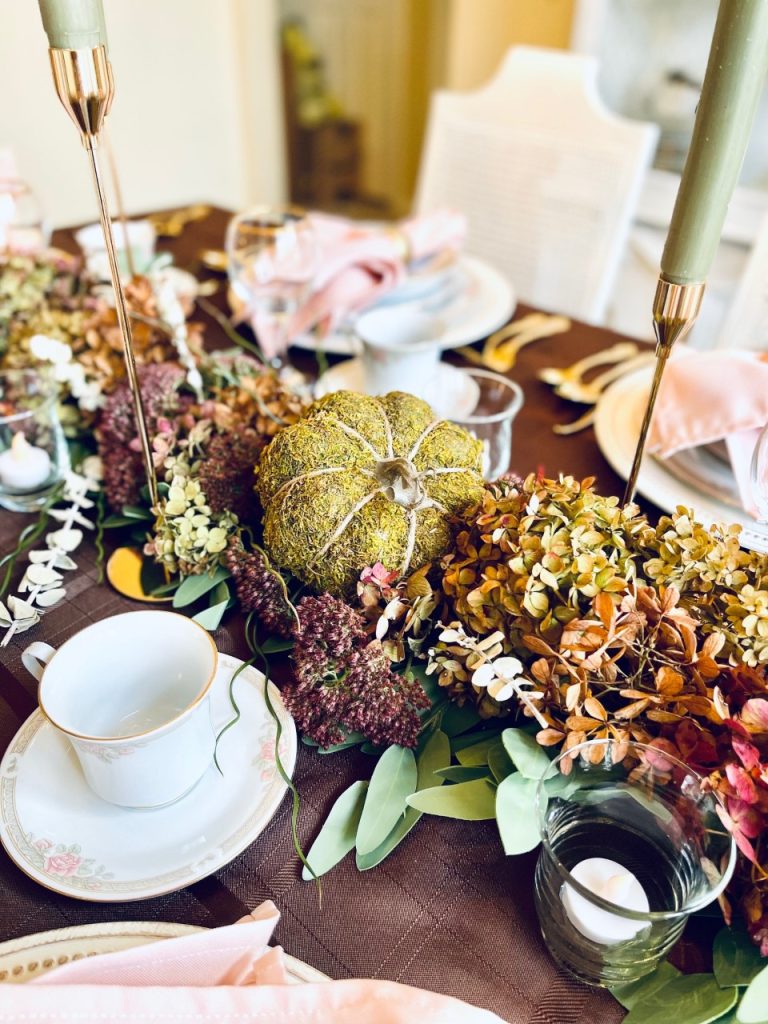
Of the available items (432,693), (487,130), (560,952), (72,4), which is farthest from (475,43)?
(560,952)

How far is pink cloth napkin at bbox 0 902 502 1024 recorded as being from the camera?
1.20 feet

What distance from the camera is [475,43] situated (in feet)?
8.35

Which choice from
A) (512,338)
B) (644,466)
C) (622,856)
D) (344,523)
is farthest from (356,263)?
(622,856)

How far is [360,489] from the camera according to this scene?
1.84 ft

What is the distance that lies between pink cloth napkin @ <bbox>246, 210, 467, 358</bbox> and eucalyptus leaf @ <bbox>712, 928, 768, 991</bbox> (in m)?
0.75

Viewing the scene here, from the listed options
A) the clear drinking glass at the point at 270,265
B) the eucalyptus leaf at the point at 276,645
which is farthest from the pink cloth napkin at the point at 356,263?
the eucalyptus leaf at the point at 276,645

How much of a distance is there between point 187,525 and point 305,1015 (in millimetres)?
362

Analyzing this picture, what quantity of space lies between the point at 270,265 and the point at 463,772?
680 millimetres

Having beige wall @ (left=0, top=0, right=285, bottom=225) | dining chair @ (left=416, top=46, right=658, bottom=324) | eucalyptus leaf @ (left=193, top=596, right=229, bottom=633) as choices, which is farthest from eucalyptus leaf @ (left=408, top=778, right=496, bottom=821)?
beige wall @ (left=0, top=0, right=285, bottom=225)

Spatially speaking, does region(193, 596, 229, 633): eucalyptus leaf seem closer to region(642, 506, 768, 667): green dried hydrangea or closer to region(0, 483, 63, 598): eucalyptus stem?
region(0, 483, 63, 598): eucalyptus stem

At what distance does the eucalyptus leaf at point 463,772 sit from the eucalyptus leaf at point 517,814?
0.03 m

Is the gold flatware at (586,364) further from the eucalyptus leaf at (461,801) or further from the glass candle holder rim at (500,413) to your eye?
the eucalyptus leaf at (461,801)

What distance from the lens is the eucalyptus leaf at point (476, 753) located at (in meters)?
0.51

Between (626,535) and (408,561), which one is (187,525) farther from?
(626,535)
